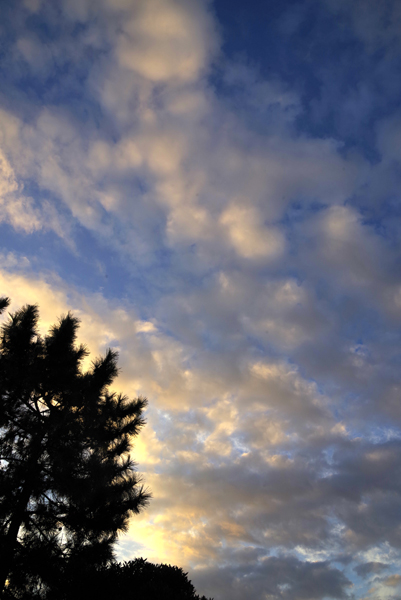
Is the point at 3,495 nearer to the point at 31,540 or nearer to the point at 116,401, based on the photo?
the point at 31,540

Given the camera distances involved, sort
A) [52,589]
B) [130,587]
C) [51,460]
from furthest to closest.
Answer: [130,587] < [51,460] < [52,589]

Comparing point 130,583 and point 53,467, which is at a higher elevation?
point 53,467

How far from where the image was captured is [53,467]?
9.52m

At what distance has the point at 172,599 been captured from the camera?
11367mm

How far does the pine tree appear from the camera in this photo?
9.03 m

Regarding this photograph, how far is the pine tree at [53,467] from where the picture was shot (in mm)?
9032

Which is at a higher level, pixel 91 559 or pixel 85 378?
pixel 85 378

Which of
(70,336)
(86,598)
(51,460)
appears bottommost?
(86,598)

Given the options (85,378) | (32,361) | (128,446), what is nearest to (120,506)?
(128,446)

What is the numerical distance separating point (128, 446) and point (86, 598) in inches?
157

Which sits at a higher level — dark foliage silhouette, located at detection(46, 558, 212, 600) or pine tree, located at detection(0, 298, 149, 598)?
pine tree, located at detection(0, 298, 149, 598)

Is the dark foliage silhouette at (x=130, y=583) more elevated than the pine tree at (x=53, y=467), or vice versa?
the pine tree at (x=53, y=467)

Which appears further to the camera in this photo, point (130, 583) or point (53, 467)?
point (130, 583)

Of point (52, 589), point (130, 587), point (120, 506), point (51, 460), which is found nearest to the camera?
point (52, 589)
